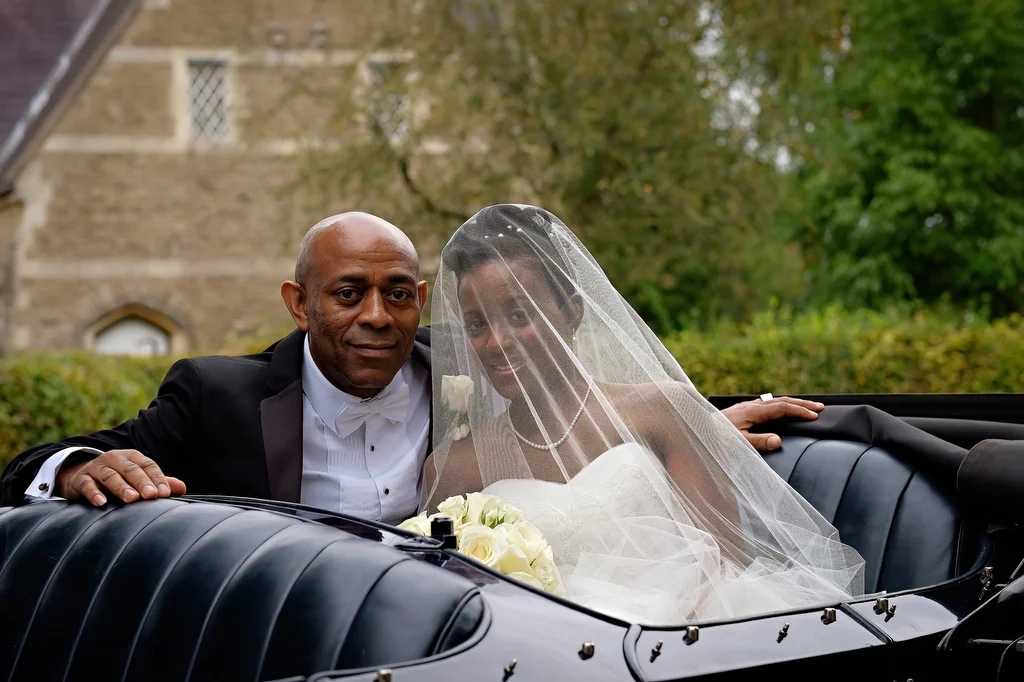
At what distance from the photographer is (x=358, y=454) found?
10.9 ft

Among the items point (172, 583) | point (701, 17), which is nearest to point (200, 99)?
point (701, 17)

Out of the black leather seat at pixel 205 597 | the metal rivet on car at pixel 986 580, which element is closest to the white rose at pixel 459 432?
the black leather seat at pixel 205 597

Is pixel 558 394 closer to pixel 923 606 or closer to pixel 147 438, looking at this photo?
pixel 923 606

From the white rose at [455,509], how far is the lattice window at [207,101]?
16823mm

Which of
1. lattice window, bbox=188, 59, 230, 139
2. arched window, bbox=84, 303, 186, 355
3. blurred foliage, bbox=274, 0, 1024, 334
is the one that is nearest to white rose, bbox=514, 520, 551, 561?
blurred foliage, bbox=274, 0, 1024, 334

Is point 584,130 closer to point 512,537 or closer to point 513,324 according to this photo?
point 513,324

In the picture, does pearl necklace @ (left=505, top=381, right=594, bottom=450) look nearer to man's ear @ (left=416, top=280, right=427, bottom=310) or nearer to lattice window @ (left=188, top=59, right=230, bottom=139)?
man's ear @ (left=416, top=280, right=427, bottom=310)

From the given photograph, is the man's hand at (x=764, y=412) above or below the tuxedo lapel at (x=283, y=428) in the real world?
below

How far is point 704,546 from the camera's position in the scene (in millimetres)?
2709

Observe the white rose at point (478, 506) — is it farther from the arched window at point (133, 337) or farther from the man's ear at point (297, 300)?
the arched window at point (133, 337)

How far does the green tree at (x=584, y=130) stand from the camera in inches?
481

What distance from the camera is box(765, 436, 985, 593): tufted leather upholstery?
293 cm

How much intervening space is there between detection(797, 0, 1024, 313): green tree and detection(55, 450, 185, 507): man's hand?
13.4m

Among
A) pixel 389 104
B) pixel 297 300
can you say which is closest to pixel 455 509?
pixel 297 300
